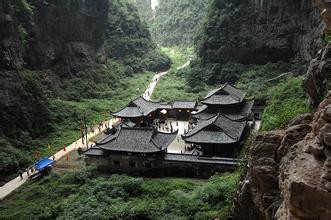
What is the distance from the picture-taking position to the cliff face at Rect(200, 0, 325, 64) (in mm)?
70588

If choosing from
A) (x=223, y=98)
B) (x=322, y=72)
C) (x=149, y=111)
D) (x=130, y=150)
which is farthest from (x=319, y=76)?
(x=149, y=111)

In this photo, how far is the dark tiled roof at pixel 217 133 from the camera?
37.8 metres

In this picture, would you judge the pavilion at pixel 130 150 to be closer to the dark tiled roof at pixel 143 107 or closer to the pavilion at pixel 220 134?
the pavilion at pixel 220 134

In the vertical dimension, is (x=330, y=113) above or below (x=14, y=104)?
above

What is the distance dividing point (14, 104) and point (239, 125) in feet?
88.9

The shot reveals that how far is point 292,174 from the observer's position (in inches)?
480

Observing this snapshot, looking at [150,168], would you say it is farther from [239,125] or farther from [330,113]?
[330,113]

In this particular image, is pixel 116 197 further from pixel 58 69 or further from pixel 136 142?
pixel 58 69

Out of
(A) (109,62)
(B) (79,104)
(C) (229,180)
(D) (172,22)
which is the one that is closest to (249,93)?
(B) (79,104)

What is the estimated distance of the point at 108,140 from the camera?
38594 millimetres

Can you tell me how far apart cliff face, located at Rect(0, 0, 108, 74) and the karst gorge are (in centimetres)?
25

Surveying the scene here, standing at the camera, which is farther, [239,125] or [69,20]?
[69,20]

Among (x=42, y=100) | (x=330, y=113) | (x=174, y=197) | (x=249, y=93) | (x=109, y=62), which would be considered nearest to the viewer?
(x=330, y=113)

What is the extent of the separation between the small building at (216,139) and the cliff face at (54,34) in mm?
26885
